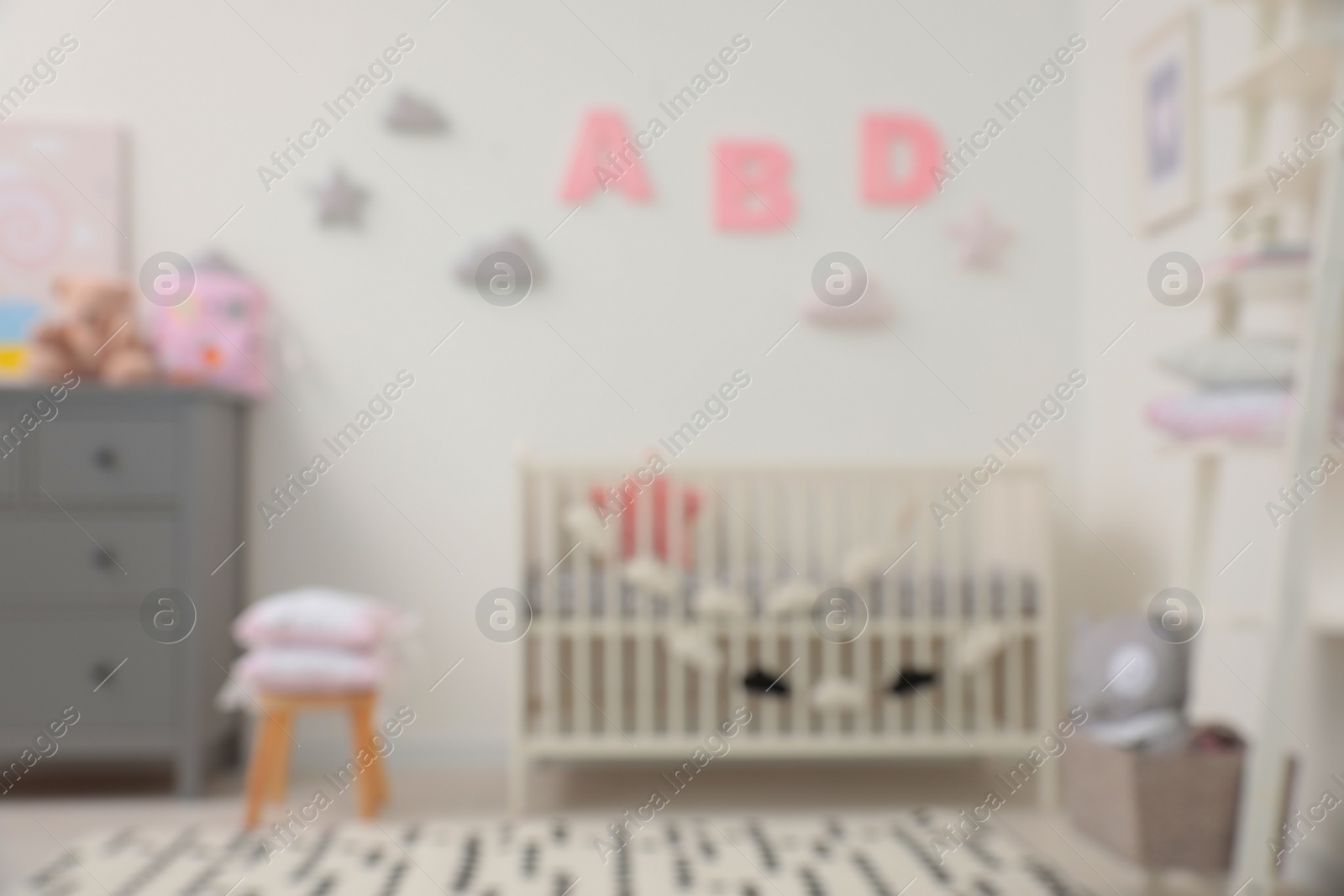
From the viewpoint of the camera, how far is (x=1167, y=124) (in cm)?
250

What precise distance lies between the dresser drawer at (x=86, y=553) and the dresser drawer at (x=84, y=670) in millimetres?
56

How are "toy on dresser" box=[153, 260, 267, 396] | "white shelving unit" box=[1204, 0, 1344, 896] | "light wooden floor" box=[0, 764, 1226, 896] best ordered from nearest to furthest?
"white shelving unit" box=[1204, 0, 1344, 896] → "light wooden floor" box=[0, 764, 1226, 896] → "toy on dresser" box=[153, 260, 267, 396]

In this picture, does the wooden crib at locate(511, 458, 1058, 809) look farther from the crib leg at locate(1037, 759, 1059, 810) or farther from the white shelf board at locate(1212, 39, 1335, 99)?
the white shelf board at locate(1212, 39, 1335, 99)

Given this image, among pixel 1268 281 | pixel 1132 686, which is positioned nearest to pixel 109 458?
pixel 1132 686

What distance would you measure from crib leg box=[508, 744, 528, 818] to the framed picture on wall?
1775 mm

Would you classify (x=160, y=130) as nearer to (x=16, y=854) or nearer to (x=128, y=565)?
(x=128, y=565)

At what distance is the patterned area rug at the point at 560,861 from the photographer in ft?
5.99

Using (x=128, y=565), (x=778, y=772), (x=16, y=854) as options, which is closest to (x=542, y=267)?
(x=128, y=565)

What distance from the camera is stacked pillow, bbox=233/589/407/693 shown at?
7.50ft

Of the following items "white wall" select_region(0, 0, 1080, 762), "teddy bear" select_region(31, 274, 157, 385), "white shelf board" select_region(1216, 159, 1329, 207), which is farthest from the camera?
"white wall" select_region(0, 0, 1080, 762)

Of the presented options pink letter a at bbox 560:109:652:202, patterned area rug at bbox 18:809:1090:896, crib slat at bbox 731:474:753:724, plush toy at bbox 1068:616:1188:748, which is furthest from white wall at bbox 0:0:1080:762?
plush toy at bbox 1068:616:1188:748

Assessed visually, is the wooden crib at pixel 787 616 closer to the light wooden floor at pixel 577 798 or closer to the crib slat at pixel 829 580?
the crib slat at pixel 829 580

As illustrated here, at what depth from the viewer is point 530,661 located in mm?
2504

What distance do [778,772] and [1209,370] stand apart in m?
1.50
